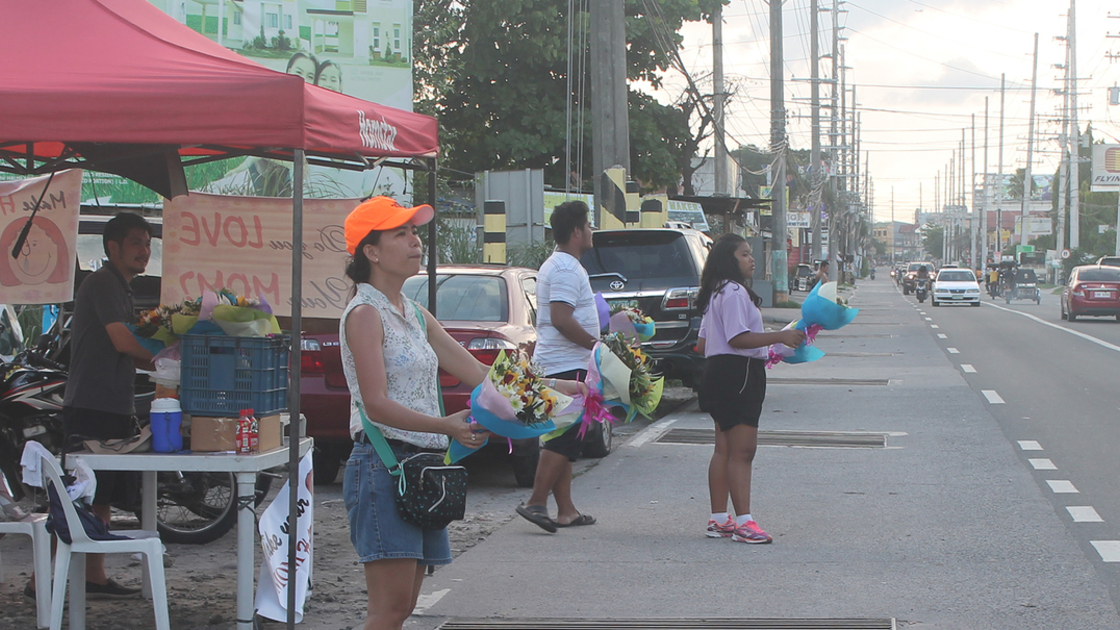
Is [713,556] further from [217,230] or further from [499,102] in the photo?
[499,102]

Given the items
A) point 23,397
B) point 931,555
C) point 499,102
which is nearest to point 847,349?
point 499,102

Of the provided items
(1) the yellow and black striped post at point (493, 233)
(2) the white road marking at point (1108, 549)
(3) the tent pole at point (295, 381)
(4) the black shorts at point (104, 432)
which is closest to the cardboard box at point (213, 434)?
(3) the tent pole at point (295, 381)

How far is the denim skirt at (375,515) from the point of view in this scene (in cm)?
354

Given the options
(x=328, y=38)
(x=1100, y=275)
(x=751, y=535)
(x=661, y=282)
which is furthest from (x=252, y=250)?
(x=1100, y=275)

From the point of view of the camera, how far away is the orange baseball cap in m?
3.65

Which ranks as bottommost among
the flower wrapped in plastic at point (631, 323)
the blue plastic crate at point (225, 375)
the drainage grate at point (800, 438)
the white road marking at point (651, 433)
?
the white road marking at point (651, 433)

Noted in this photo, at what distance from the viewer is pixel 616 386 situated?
4309 millimetres

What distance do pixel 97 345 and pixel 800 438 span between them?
23.6ft

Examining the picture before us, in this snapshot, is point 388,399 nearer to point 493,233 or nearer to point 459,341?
point 459,341

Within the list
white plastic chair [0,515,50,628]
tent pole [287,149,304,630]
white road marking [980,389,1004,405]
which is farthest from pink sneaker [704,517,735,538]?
white road marking [980,389,1004,405]

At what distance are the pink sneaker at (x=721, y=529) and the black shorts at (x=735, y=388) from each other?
643 millimetres

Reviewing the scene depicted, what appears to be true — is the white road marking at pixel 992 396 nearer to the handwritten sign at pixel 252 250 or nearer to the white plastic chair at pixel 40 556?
the handwritten sign at pixel 252 250

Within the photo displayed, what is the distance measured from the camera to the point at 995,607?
17.2 ft

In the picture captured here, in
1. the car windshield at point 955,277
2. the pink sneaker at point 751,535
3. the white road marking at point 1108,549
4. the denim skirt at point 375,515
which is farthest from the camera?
the car windshield at point 955,277
